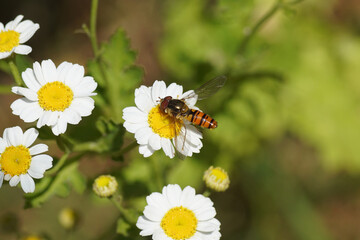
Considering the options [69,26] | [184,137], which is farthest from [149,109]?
[69,26]

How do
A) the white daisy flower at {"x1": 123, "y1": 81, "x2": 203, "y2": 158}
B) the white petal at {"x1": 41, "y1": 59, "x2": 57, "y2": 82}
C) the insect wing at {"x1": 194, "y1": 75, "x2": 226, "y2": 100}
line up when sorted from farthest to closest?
the insect wing at {"x1": 194, "y1": 75, "x2": 226, "y2": 100}, the white petal at {"x1": 41, "y1": 59, "x2": 57, "y2": 82}, the white daisy flower at {"x1": 123, "y1": 81, "x2": 203, "y2": 158}

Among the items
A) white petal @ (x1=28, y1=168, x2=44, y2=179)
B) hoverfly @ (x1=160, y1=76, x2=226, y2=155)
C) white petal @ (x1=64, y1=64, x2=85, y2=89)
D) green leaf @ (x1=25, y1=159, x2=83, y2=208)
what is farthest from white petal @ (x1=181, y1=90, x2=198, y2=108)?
white petal @ (x1=28, y1=168, x2=44, y2=179)

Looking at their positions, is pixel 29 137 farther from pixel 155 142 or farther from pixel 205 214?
pixel 205 214

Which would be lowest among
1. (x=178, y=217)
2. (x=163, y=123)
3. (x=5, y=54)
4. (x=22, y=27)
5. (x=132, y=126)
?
(x=178, y=217)

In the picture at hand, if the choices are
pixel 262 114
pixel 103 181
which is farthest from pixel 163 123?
pixel 262 114

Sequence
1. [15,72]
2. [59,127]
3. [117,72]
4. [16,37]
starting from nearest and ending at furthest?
[59,127] → [15,72] → [16,37] → [117,72]

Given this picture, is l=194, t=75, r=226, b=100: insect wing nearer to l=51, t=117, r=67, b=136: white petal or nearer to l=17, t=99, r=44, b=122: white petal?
l=51, t=117, r=67, b=136: white petal

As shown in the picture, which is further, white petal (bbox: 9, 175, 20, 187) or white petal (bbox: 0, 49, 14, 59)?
white petal (bbox: 0, 49, 14, 59)
